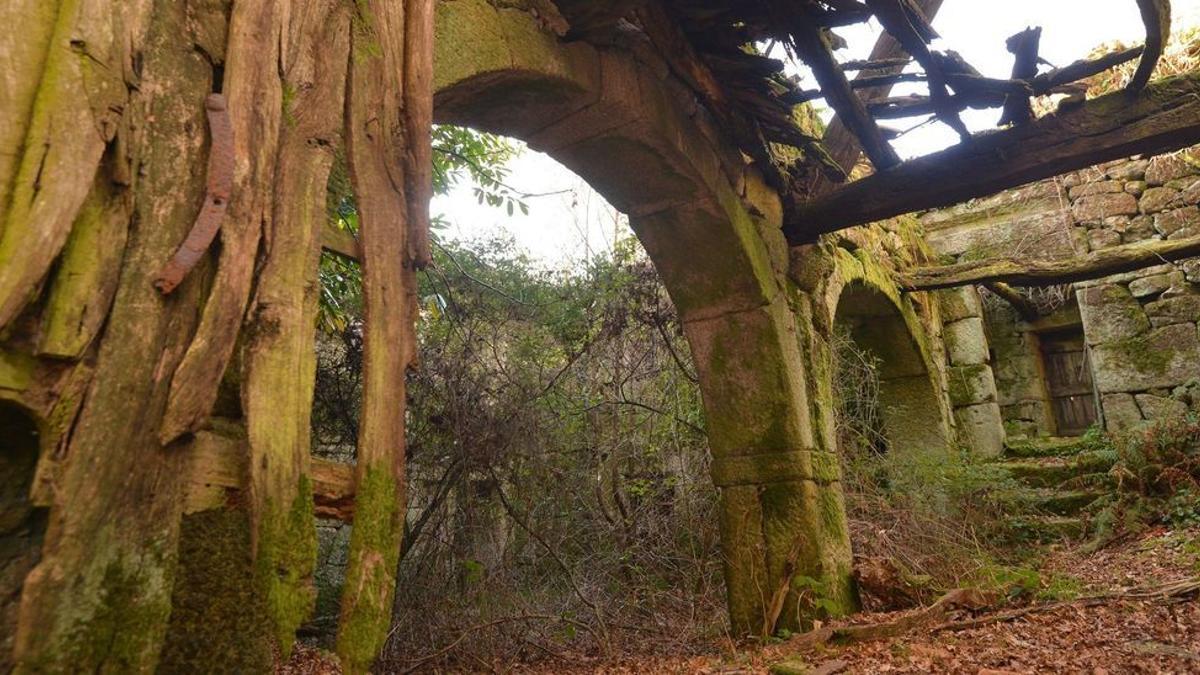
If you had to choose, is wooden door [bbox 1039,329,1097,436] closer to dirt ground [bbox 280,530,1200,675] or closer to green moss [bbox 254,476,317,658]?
dirt ground [bbox 280,530,1200,675]

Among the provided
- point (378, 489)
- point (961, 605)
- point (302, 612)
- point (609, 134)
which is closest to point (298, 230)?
point (378, 489)

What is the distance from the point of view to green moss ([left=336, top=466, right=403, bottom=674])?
1.22 m

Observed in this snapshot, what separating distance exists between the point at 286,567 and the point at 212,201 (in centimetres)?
55

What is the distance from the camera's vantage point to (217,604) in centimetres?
114

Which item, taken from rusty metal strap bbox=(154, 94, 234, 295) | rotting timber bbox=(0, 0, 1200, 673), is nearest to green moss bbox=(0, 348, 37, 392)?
rotting timber bbox=(0, 0, 1200, 673)

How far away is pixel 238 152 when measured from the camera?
1.16 metres

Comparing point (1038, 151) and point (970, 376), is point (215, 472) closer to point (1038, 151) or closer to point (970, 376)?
point (1038, 151)

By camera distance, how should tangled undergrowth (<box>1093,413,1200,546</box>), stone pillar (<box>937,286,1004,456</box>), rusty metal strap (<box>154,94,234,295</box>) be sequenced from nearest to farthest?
rusty metal strap (<box>154,94,234,295</box>) < tangled undergrowth (<box>1093,413,1200,546</box>) < stone pillar (<box>937,286,1004,456</box>)

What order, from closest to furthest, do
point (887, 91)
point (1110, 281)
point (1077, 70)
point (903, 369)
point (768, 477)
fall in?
point (1077, 70) → point (768, 477) → point (887, 91) → point (903, 369) → point (1110, 281)

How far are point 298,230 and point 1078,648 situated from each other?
2.85 meters

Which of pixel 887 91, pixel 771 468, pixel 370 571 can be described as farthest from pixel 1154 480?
pixel 370 571

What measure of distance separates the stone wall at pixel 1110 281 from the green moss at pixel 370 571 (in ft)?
22.9

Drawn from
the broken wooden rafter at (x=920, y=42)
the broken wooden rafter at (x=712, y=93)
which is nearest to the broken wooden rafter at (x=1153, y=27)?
the broken wooden rafter at (x=920, y=42)

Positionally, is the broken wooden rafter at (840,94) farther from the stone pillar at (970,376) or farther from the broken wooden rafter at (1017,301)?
the broken wooden rafter at (1017,301)
